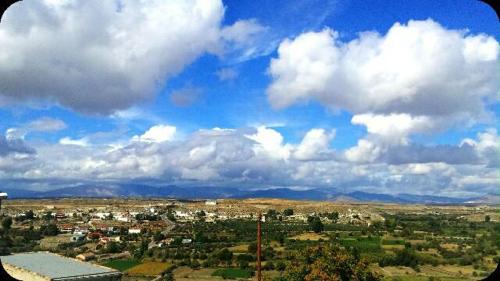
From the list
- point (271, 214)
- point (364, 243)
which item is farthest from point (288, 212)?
point (364, 243)

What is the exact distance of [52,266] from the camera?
13.7m

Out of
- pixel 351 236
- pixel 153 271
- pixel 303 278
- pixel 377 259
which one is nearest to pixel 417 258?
pixel 377 259

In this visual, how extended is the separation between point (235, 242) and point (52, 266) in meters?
29.3

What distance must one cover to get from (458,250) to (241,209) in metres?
35.6

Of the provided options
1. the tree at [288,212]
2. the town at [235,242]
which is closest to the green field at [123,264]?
the town at [235,242]

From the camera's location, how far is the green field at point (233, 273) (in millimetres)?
29297

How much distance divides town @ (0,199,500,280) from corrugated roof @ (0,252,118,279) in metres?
7.78

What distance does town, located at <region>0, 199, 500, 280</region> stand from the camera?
101 feet

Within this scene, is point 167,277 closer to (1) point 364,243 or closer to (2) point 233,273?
(2) point 233,273

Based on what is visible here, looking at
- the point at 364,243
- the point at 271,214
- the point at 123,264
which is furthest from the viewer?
the point at 271,214

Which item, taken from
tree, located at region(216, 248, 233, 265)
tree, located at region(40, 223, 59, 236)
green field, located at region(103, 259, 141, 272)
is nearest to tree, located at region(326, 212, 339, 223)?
tree, located at region(216, 248, 233, 265)

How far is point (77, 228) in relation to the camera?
47781mm

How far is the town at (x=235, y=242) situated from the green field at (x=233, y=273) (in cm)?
6

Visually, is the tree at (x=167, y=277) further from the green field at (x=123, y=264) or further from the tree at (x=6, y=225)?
the tree at (x=6, y=225)
